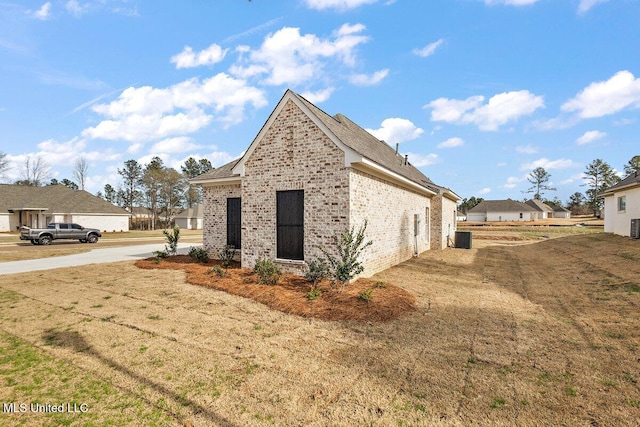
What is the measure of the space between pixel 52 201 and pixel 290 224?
43769 mm

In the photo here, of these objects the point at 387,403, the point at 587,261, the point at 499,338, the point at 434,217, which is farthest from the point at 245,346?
the point at 434,217

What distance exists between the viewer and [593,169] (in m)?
72.8

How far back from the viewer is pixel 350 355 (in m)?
4.81

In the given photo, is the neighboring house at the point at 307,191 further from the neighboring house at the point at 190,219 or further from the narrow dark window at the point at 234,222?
the neighboring house at the point at 190,219

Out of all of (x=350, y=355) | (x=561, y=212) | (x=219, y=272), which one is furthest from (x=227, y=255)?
(x=561, y=212)

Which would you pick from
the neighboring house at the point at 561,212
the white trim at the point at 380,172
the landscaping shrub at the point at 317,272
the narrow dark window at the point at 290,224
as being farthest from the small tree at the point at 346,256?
the neighboring house at the point at 561,212

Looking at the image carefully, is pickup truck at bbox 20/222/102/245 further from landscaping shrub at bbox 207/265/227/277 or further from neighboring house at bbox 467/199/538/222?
neighboring house at bbox 467/199/538/222

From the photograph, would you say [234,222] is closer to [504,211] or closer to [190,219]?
[190,219]

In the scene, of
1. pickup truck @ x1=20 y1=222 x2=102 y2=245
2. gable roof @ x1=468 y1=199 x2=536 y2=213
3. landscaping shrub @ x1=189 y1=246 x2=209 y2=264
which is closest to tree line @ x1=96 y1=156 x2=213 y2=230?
pickup truck @ x1=20 y1=222 x2=102 y2=245

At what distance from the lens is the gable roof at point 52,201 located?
37.6 meters

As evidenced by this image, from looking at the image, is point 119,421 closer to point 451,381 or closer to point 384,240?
point 451,381

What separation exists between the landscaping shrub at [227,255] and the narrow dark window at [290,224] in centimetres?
285

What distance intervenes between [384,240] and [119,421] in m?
9.59

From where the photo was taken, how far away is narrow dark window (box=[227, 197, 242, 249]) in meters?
13.1
